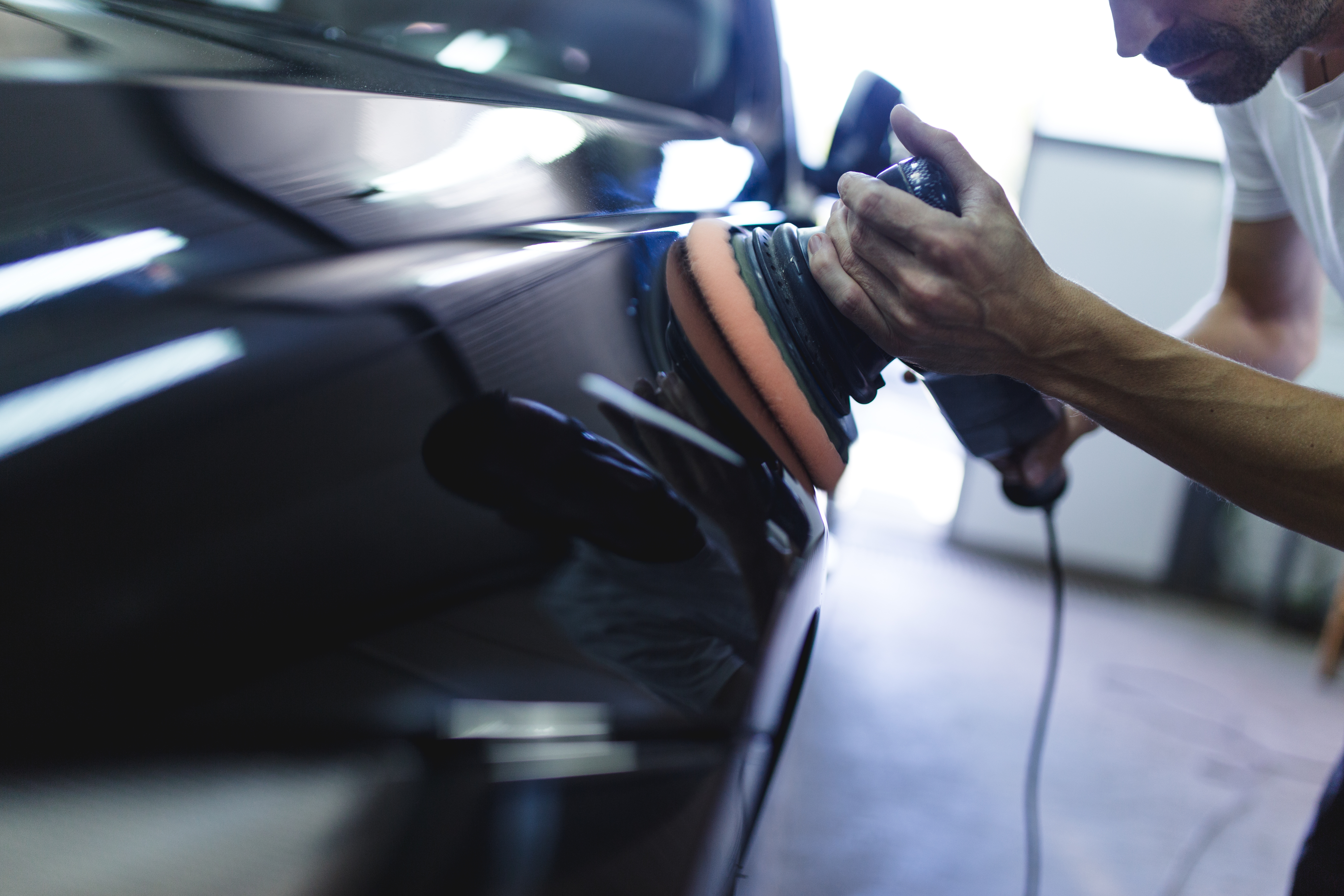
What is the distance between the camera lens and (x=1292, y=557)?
2988mm

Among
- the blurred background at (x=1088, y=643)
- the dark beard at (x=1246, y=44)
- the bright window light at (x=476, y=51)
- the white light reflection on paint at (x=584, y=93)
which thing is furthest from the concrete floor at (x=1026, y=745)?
the dark beard at (x=1246, y=44)

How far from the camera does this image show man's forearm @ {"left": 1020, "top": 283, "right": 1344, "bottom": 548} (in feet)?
2.24

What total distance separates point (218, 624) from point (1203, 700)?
106 inches

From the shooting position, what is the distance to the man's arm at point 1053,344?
58cm

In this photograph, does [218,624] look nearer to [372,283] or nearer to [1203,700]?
[372,283]

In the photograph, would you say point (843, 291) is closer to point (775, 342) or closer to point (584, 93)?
point (775, 342)

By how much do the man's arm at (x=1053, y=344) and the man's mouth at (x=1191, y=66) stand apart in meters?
0.54

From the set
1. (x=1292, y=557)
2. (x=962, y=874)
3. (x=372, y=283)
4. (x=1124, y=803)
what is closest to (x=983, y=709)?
(x=1124, y=803)

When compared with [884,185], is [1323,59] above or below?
above

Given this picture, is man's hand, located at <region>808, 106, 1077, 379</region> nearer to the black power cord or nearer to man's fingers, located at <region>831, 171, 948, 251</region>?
man's fingers, located at <region>831, 171, 948, 251</region>

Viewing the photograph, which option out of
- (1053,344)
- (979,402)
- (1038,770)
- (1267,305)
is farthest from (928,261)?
(1038,770)

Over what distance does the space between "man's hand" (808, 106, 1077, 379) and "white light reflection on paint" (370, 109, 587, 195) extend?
0.69 feet

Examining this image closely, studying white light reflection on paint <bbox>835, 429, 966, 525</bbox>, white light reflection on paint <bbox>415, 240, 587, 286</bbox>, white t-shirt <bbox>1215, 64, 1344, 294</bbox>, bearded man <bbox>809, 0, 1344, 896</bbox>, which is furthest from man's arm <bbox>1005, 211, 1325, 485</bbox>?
white light reflection on paint <bbox>835, 429, 966, 525</bbox>

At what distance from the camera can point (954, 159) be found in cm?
60
